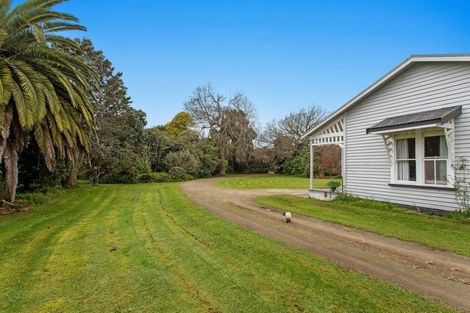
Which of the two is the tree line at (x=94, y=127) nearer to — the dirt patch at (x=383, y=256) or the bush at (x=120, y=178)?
the bush at (x=120, y=178)

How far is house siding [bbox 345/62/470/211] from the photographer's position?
8.34 m

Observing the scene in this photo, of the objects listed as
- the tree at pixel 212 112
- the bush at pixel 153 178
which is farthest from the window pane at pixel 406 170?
the tree at pixel 212 112

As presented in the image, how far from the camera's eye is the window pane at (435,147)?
8844 millimetres

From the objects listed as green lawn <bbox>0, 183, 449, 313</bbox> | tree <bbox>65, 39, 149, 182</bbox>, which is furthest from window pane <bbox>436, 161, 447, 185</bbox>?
tree <bbox>65, 39, 149, 182</bbox>

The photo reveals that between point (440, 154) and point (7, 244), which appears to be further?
point (440, 154)

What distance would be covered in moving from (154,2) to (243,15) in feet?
16.2

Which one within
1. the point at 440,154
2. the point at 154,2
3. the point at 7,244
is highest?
the point at 154,2

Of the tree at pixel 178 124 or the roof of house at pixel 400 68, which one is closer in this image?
the roof of house at pixel 400 68

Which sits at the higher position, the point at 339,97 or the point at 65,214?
the point at 339,97

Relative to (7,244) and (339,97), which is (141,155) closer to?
(7,244)

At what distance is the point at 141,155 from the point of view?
86.0 feet

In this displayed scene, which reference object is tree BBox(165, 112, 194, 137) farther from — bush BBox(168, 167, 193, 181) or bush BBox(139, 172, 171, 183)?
bush BBox(139, 172, 171, 183)

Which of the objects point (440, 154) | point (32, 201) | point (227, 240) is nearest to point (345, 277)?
point (227, 240)

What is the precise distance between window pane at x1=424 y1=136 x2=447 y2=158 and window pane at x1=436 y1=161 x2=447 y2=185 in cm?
29
